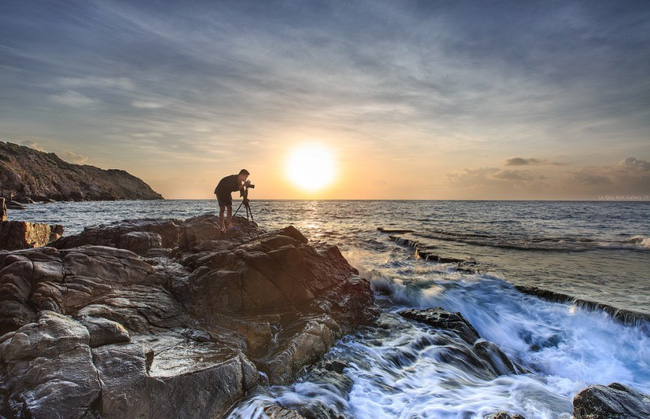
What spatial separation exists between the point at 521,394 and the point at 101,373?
6529 mm

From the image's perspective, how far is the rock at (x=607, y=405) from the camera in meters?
4.27

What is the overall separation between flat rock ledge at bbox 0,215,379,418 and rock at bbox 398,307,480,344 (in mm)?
1118

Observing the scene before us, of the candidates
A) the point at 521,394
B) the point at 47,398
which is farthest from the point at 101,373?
the point at 521,394

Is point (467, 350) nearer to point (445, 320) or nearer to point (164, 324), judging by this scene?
point (445, 320)

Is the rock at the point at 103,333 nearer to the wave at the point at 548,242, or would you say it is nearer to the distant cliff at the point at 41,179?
the wave at the point at 548,242

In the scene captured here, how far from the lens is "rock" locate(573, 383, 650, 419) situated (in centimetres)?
427

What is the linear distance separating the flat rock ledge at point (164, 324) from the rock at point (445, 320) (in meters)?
1.12

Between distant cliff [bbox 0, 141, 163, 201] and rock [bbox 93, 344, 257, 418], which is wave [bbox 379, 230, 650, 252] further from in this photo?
distant cliff [bbox 0, 141, 163, 201]

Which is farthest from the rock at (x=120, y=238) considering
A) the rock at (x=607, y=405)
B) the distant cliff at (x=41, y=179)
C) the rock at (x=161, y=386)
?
the distant cliff at (x=41, y=179)

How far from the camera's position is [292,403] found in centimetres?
473

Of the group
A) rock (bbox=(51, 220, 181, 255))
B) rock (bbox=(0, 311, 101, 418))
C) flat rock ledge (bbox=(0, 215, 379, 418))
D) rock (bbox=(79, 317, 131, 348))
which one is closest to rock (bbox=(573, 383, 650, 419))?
flat rock ledge (bbox=(0, 215, 379, 418))

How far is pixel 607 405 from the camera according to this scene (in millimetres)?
4305

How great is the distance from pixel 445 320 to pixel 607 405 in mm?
3953

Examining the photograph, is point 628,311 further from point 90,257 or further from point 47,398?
point 90,257
